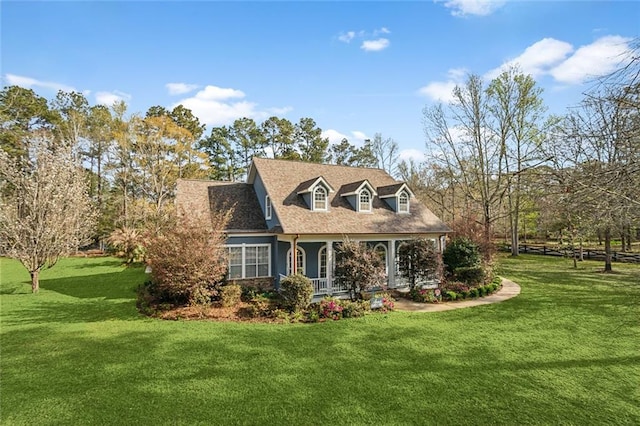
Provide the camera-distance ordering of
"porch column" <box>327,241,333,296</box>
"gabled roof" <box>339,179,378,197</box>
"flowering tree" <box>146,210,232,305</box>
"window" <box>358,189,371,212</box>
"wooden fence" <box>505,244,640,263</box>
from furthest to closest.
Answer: "wooden fence" <box>505,244,640,263</box> → "window" <box>358,189,371,212</box> → "gabled roof" <box>339,179,378,197</box> → "porch column" <box>327,241,333,296</box> → "flowering tree" <box>146,210,232,305</box>

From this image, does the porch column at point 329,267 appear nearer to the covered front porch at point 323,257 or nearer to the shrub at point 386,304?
the covered front porch at point 323,257

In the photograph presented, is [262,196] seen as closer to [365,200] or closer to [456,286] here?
[365,200]

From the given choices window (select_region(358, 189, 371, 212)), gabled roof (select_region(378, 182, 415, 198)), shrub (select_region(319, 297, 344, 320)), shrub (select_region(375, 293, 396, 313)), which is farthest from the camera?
gabled roof (select_region(378, 182, 415, 198))

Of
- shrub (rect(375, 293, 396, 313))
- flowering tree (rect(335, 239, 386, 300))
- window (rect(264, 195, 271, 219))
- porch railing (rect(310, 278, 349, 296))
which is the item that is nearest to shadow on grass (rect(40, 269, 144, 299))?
window (rect(264, 195, 271, 219))

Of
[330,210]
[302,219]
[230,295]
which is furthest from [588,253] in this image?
[230,295]

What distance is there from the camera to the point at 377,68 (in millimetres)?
13375

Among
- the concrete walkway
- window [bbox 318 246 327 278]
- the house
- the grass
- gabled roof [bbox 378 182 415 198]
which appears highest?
gabled roof [bbox 378 182 415 198]

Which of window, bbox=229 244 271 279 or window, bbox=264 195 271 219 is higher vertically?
window, bbox=264 195 271 219

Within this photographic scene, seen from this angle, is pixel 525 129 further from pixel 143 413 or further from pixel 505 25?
pixel 143 413

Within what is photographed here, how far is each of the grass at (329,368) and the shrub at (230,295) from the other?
1.93m

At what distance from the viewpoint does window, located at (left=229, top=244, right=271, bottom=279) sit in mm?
15383

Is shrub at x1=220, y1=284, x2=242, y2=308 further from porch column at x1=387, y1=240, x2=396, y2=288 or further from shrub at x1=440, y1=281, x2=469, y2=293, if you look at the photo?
shrub at x1=440, y1=281, x2=469, y2=293

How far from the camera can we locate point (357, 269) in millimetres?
13688

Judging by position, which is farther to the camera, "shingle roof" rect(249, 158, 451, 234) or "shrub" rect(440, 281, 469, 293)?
"shrub" rect(440, 281, 469, 293)
